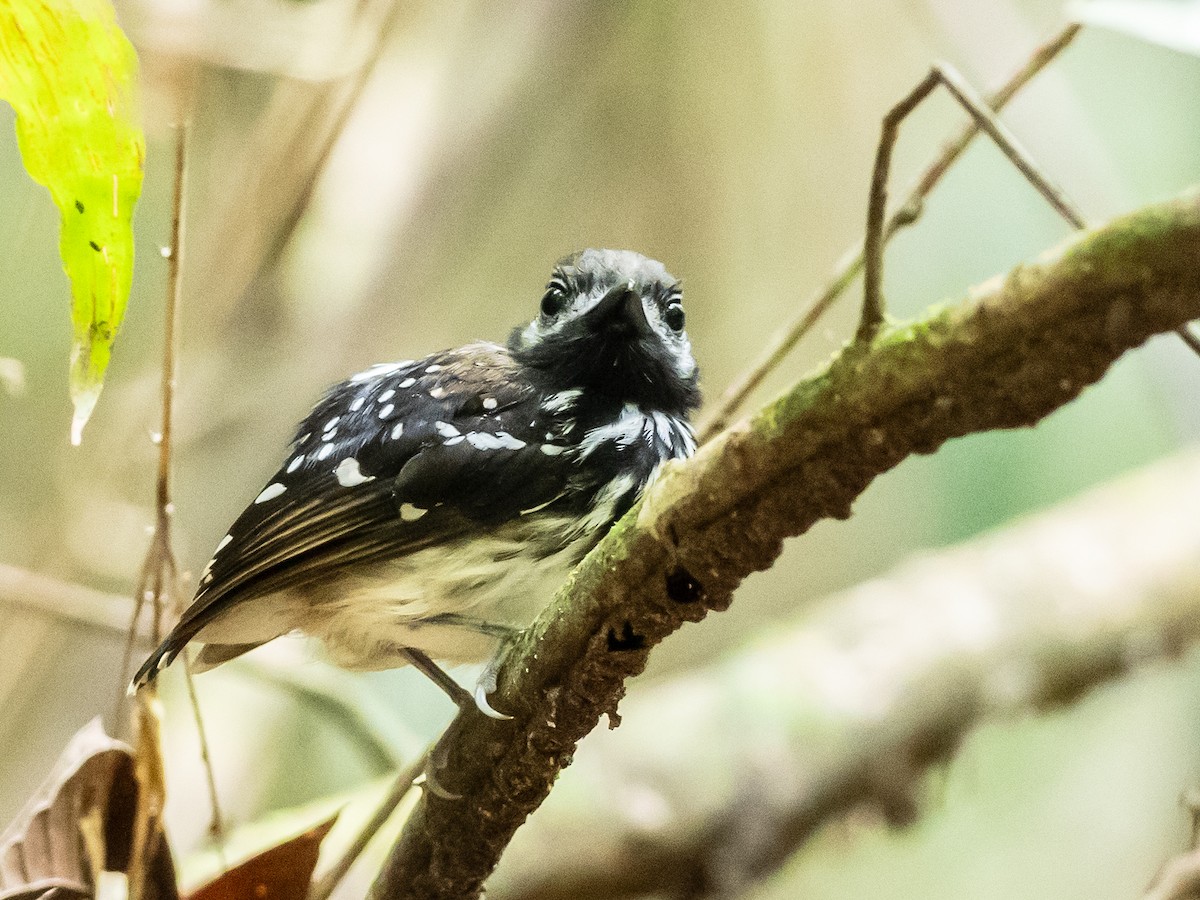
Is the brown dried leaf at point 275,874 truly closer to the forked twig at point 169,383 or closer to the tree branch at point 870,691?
the forked twig at point 169,383

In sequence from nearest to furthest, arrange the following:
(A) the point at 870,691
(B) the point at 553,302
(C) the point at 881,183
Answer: (C) the point at 881,183
(B) the point at 553,302
(A) the point at 870,691

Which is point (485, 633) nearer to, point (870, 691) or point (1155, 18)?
point (1155, 18)

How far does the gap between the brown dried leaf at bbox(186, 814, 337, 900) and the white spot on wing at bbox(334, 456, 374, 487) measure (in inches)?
17.4

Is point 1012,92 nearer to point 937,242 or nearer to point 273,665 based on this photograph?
point 937,242

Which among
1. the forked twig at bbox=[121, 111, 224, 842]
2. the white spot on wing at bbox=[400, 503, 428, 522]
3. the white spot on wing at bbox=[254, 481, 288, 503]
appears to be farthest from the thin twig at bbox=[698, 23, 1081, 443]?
the forked twig at bbox=[121, 111, 224, 842]

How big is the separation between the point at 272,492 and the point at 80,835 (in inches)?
19.8

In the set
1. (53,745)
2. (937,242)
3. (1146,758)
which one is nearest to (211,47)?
(53,745)

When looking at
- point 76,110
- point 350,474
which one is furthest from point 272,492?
point 76,110

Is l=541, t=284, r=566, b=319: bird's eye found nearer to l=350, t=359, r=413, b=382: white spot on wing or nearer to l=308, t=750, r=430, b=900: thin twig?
l=350, t=359, r=413, b=382: white spot on wing

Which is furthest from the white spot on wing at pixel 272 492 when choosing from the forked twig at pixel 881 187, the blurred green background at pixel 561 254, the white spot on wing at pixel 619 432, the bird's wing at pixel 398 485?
the forked twig at pixel 881 187

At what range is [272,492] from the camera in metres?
1.65

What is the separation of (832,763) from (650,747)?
446mm

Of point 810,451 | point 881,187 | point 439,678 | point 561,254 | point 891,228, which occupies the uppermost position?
point 561,254

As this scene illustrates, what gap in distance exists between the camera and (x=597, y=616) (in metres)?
1.08
